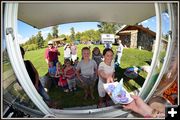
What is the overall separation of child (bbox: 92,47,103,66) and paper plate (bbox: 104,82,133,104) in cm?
33

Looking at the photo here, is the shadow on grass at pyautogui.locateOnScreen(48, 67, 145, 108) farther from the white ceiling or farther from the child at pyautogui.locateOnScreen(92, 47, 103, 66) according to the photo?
the white ceiling

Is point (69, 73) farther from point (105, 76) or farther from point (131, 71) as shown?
point (131, 71)

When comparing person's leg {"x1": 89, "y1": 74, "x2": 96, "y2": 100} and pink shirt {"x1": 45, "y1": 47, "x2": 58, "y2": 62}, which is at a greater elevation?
pink shirt {"x1": 45, "y1": 47, "x2": 58, "y2": 62}

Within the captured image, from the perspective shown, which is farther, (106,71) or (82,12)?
(106,71)

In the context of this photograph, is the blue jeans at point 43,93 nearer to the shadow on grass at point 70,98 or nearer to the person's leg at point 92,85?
the shadow on grass at point 70,98

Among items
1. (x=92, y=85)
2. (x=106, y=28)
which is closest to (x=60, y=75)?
(x=92, y=85)

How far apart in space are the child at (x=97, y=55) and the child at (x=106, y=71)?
0.05 metres

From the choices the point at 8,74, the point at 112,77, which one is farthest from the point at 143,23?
the point at 8,74

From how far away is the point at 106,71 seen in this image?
448cm

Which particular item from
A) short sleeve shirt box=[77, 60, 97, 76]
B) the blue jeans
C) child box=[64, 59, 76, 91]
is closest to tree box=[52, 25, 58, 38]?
child box=[64, 59, 76, 91]

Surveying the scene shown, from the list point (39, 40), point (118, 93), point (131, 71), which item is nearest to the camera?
point (118, 93)

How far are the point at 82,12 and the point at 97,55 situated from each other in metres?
0.57

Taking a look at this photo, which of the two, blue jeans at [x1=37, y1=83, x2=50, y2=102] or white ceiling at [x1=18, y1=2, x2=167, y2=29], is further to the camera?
blue jeans at [x1=37, y1=83, x2=50, y2=102]

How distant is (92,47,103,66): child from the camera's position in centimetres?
445
